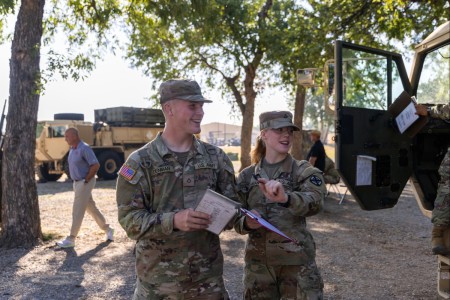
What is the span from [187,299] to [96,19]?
732 cm

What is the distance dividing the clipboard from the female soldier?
6.00 feet

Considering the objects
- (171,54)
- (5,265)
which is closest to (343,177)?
(5,265)

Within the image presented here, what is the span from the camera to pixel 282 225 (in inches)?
113

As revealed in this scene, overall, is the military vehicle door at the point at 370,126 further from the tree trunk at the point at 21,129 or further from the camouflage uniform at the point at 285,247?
the tree trunk at the point at 21,129

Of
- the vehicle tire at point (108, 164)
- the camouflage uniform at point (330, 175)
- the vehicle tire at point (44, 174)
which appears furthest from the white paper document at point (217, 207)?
the vehicle tire at point (44, 174)

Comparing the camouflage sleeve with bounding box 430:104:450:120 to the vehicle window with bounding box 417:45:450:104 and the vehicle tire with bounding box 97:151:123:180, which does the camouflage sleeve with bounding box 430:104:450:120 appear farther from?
the vehicle tire with bounding box 97:151:123:180

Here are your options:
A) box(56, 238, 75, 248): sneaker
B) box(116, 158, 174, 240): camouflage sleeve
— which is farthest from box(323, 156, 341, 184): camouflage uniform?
box(116, 158, 174, 240): camouflage sleeve

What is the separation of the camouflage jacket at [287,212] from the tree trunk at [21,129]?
4.62 meters

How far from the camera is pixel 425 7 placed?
33.0 ft

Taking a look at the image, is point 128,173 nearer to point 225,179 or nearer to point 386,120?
point 225,179

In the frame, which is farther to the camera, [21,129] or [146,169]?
[21,129]

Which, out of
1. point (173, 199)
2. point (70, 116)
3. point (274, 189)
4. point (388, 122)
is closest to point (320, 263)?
point (388, 122)

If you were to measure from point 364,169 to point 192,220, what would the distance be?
2561mm

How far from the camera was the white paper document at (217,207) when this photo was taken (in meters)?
2.18
